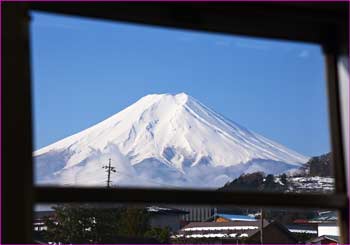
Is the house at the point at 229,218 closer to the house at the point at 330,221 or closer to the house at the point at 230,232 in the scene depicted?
the house at the point at 230,232

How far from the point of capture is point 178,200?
49.0 inches

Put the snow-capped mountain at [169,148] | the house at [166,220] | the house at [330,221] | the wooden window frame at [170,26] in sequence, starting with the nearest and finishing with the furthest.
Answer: the wooden window frame at [170,26] < the house at [330,221] < the snow-capped mountain at [169,148] < the house at [166,220]

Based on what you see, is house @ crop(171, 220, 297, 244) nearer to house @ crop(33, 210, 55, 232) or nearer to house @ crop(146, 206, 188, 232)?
house @ crop(146, 206, 188, 232)

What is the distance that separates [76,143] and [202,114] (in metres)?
0.59

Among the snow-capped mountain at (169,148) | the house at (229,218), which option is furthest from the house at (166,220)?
the snow-capped mountain at (169,148)

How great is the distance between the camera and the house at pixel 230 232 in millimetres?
2730

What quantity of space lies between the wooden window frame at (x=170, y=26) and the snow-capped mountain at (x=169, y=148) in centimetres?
69

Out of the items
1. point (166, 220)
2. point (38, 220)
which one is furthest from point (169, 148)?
point (38, 220)

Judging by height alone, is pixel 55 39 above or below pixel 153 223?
above

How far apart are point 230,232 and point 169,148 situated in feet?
2.36

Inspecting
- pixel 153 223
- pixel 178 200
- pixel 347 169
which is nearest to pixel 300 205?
pixel 347 169

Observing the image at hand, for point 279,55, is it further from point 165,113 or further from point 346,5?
point 165,113

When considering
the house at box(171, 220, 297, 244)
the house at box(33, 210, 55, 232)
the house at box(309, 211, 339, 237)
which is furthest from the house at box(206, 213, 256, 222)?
the house at box(33, 210, 55, 232)

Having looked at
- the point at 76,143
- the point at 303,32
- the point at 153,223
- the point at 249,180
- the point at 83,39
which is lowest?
the point at 153,223
